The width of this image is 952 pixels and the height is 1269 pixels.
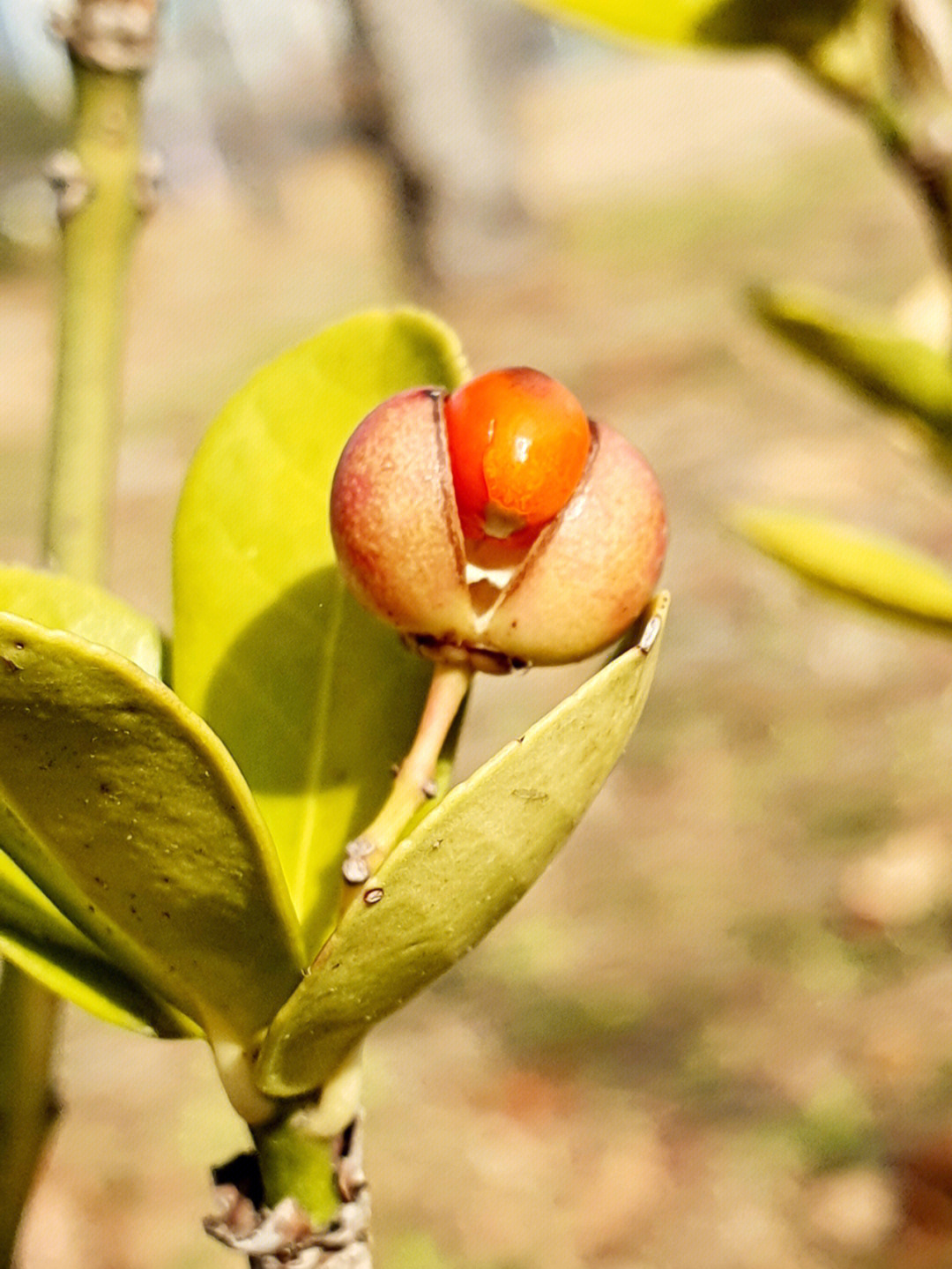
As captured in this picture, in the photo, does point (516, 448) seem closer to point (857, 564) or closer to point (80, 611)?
point (80, 611)

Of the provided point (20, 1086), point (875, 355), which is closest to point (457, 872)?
point (20, 1086)

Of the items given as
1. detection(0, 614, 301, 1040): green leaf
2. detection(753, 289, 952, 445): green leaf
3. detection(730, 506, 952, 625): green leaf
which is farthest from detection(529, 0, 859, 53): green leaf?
detection(0, 614, 301, 1040): green leaf

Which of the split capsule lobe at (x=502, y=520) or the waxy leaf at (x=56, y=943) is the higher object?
the split capsule lobe at (x=502, y=520)

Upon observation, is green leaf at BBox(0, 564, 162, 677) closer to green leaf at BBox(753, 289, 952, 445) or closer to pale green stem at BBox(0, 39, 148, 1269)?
pale green stem at BBox(0, 39, 148, 1269)

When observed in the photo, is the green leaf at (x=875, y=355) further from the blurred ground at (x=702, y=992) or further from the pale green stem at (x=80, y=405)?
the pale green stem at (x=80, y=405)

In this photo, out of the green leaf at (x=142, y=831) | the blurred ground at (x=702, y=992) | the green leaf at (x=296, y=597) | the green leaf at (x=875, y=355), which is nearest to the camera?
the green leaf at (x=142, y=831)

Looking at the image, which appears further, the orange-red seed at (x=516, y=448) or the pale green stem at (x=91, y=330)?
the pale green stem at (x=91, y=330)

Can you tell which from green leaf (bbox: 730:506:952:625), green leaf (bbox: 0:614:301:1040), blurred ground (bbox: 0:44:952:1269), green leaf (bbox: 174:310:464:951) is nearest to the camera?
green leaf (bbox: 0:614:301:1040)

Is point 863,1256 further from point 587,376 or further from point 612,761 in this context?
point 587,376

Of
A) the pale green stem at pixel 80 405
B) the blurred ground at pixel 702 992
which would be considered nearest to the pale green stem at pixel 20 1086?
the pale green stem at pixel 80 405
